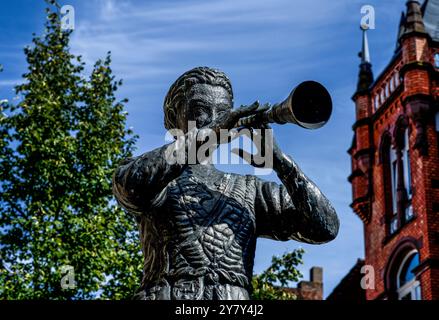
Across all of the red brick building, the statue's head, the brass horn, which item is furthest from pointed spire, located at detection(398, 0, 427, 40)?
the brass horn

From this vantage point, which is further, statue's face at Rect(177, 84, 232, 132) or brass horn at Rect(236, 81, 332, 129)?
statue's face at Rect(177, 84, 232, 132)

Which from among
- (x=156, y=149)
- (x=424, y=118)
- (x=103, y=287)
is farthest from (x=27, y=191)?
(x=424, y=118)

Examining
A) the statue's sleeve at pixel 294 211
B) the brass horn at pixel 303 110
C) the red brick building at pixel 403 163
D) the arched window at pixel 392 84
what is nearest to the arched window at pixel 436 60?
the red brick building at pixel 403 163

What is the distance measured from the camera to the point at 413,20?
88.1 feet

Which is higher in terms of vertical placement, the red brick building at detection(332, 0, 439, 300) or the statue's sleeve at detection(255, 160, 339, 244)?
the red brick building at detection(332, 0, 439, 300)

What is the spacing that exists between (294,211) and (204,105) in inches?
25.1

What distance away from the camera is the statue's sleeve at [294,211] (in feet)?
12.4

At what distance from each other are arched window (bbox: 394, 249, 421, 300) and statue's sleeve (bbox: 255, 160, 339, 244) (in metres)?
21.4

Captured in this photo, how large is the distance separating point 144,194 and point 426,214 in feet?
70.6

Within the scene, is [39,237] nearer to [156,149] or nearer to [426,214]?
[156,149]

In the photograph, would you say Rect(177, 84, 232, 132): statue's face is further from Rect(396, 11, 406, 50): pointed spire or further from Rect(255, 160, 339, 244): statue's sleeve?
Rect(396, 11, 406, 50): pointed spire

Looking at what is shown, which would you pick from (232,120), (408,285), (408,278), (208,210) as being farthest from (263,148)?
(408,278)

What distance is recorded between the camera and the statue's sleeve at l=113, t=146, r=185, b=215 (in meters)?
3.63

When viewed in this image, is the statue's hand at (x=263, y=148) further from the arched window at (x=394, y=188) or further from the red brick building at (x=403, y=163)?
the arched window at (x=394, y=188)
